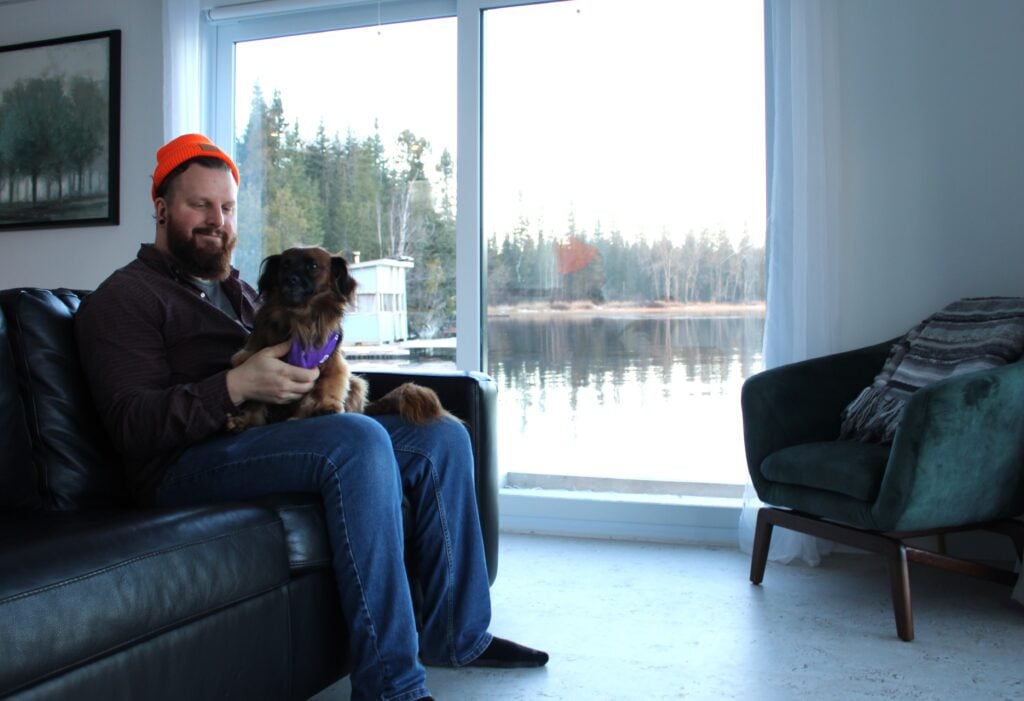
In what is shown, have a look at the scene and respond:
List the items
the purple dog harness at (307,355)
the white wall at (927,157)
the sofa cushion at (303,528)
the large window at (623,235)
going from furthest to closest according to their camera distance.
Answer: the large window at (623,235)
the white wall at (927,157)
the purple dog harness at (307,355)
the sofa cushion at (303,528)

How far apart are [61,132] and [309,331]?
9.96ft

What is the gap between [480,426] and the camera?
2264 mm

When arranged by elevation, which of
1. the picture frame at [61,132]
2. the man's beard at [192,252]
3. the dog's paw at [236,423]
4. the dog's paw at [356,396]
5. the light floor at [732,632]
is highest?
the picture frame at [61,132]

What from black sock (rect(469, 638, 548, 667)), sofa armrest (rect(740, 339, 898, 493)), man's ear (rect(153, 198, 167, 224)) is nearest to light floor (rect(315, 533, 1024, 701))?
black sock (rect(469, 638, 548, 667))

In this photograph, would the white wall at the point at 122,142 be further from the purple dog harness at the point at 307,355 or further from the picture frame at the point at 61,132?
the purple dog harness at the point at 307,355

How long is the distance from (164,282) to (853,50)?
246 centimetres

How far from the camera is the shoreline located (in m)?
3.39

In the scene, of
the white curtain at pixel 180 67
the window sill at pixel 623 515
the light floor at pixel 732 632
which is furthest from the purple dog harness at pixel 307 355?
the white curtain at pixel 180 67

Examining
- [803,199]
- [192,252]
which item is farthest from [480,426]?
[803,199]

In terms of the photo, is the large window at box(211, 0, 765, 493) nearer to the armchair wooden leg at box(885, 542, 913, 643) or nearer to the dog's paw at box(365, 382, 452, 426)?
the armchair wooden leg at box(885, 542, 913, 643)

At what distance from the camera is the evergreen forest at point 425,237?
3439 mm

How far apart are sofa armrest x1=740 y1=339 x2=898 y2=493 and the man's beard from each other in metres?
1.65

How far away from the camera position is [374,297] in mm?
3775

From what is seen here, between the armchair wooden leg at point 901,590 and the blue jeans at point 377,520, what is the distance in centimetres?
107
